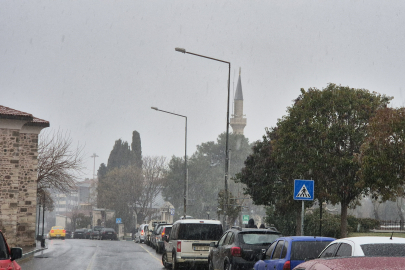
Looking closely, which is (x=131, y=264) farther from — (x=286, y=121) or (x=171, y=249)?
(x=286, y=121)

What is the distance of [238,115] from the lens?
133m

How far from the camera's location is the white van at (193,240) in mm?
19516

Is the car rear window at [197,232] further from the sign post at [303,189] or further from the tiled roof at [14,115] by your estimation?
the tiled roof at [14,115]

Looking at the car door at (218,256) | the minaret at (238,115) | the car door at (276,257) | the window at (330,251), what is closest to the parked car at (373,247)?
the window at (330,251)

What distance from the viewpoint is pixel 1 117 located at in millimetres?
30562

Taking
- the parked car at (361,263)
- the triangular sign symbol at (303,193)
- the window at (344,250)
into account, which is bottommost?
the window at (344,250)

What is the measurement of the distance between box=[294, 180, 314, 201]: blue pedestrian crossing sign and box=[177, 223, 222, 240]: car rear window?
140 inches

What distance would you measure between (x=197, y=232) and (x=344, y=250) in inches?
454

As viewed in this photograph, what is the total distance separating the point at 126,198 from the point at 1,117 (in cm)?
5142

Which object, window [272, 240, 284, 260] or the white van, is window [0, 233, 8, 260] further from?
the white van

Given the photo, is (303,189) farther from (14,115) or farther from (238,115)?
(238,115)

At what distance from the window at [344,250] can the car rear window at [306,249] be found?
297 cm

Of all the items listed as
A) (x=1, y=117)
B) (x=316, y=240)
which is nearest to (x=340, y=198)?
(x=316, y=240)

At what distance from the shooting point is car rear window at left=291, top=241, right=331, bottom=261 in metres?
11.7
